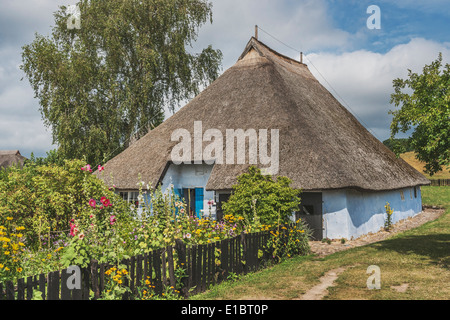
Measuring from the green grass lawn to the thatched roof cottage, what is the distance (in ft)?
9.19

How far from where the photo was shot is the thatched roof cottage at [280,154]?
1505cm

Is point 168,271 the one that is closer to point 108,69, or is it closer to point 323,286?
point 323,286

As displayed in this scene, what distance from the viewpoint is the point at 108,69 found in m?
25.0

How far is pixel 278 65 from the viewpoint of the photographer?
2283cm

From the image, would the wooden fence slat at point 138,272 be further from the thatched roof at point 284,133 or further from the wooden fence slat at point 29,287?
the thatched roof at point 284,133

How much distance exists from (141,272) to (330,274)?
183 inches

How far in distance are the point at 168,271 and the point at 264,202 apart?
439 cm

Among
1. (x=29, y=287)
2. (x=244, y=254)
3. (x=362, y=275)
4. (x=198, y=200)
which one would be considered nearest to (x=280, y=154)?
(x=198, y=200)

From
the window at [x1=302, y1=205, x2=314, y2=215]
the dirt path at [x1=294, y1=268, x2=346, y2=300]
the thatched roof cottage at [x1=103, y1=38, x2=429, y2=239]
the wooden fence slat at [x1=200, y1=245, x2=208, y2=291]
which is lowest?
the dirt path at [x1=294, y1=268, x2=346, y2=300]

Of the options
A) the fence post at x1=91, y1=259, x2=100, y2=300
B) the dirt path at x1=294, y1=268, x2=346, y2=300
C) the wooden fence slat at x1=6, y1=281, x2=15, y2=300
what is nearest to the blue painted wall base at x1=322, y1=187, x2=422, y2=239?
the dirt path at x1=294, y1=268, x2=346, y2=300

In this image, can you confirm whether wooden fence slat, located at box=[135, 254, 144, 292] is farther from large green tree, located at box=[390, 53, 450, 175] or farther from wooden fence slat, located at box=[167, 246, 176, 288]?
large green tree, located at box=[390, 53, 450, 175]

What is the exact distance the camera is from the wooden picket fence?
539cm

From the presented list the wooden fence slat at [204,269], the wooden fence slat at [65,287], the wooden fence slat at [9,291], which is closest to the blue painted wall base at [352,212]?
the wooden fence slat at [204,269]

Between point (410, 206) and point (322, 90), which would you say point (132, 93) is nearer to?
point (322, 90)
